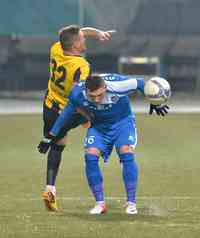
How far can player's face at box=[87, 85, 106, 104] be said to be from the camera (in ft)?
31.1

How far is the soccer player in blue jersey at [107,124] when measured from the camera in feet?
31.8

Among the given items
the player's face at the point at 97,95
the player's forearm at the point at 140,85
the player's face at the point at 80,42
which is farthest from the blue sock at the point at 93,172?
the player's face at the point at 80,42

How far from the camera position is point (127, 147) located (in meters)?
9.76

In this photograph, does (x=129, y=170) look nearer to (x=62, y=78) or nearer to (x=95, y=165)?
(x=95, y=165)

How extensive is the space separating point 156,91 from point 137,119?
53.4 feet

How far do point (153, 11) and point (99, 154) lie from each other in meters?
35.6

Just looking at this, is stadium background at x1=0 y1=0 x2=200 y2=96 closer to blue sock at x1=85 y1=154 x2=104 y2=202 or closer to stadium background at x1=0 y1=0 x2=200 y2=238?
stadium background at x1=0 y1=0 x2=200 y2=238

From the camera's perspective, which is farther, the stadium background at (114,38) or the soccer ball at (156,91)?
the stadium background at (114,38)

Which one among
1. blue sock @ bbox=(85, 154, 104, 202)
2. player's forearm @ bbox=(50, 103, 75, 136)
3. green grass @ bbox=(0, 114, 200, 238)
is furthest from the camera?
player's forearm @ bbox=(50, 103, 75, 136)

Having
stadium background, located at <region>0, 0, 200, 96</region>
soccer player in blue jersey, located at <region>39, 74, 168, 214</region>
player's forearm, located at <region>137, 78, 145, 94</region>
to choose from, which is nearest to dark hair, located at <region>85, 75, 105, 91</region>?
soccer player in blue jersey, located at <region>39, 74, 168, 214</region>

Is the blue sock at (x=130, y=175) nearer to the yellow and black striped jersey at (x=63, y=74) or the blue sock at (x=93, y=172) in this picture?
the blue sock at (x=93, y=172)

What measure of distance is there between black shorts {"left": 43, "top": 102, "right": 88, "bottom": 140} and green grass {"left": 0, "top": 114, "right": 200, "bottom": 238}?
0.78m

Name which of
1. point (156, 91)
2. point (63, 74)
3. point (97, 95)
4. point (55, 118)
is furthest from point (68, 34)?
point (156, 91)

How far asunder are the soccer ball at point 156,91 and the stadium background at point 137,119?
1.11 metres
